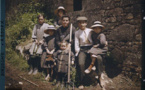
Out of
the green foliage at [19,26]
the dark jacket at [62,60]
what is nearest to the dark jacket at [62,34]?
the dark jacket at [62,60]

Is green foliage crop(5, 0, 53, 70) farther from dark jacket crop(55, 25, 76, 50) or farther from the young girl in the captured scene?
dark jacket crop(55, 25, 76, 50)

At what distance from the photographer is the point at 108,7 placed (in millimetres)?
3764

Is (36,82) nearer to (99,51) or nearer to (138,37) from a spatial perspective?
(99,51)

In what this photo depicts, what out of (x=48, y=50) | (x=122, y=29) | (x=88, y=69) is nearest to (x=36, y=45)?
(x=48, y=50)

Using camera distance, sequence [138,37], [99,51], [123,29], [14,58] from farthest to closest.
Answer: [14,58], [99,51], [123,29], [138,37]

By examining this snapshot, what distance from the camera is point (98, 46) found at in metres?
3.78

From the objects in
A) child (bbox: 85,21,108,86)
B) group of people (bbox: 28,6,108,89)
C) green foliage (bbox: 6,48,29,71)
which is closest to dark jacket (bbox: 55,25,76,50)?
group of people (bbox: 28,6,108,89)

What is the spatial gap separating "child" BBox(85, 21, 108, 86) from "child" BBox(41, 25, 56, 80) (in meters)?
1.03

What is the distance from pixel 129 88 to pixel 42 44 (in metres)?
2.48

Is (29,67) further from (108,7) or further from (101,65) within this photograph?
(108,7)

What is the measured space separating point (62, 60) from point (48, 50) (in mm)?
524

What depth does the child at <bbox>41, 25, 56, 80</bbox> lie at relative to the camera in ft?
13.9

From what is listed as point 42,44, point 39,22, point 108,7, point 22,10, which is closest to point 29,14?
point 22,10

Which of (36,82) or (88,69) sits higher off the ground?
(88,69)
